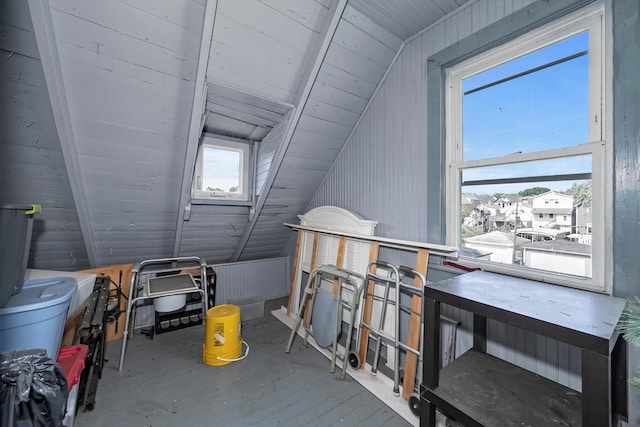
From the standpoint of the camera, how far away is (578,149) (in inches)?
51.2

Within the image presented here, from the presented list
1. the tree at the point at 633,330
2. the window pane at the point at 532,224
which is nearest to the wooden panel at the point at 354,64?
the window pane at the point at 532,224

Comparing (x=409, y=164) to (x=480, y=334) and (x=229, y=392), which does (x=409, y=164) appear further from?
(x=229, y=392)

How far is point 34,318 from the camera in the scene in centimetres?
115

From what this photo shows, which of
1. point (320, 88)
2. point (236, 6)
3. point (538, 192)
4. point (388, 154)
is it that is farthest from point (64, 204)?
point (538, 192)

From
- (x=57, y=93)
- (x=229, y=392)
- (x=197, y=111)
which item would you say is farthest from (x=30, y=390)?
(x=197, y=111)

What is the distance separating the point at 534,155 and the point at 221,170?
2.62 meters

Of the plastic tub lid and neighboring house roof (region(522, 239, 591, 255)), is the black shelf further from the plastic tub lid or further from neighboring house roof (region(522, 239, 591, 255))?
the plastic tub lid

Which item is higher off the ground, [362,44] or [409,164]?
[362,44]

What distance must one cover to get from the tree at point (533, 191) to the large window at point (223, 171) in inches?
93.3

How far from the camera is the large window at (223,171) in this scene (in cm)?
268

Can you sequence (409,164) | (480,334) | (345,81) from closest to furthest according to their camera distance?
1. (480,334)
2. (409,164)
3. (345,81)

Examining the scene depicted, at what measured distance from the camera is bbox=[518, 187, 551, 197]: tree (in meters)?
1.46

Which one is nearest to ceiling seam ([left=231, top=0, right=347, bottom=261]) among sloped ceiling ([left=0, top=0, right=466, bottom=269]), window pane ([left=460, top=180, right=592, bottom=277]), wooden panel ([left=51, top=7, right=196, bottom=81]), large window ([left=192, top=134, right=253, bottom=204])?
sloped ceiling ([left=0, top=0, right=466, bottom=269])

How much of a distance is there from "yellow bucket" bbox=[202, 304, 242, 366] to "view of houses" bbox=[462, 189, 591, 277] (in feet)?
6.08
